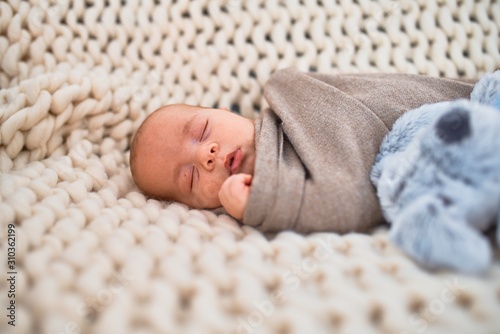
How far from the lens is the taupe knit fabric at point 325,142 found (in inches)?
29.0

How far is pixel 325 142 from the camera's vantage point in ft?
2.78

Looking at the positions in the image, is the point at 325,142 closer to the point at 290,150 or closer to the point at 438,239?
the point at 290,150

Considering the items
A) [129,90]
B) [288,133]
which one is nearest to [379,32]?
[288,133]

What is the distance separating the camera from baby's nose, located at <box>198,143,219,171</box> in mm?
876

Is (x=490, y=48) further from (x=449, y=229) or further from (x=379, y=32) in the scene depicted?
(x=449, y=229)

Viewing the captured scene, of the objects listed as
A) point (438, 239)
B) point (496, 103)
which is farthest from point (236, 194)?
point (496, 103)

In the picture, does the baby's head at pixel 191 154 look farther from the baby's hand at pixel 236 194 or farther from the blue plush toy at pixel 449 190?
the blue plush toy at pixel 449 190

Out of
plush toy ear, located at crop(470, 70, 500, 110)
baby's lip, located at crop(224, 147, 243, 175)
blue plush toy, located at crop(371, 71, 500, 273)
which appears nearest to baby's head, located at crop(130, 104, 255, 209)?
baby's lip, located at crop(224, 147, 243, 175)

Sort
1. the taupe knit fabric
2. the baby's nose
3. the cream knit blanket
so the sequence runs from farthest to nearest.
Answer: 1. the baby's nose
2. the taupe knit fabric
3. the cream knit blanket

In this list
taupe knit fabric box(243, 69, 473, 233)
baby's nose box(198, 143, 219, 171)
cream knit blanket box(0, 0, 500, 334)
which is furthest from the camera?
baby's nose box(198, 143, 219, 171)

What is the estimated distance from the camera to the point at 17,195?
713 millimetres

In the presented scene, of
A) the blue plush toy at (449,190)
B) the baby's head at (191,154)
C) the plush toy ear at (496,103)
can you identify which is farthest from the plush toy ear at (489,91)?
the baby's head at (191,154)

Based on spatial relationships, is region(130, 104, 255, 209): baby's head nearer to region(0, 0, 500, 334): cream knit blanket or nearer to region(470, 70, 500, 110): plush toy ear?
region(0, 0, 500, 334): cream knit blanket

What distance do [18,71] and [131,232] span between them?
0.56m
